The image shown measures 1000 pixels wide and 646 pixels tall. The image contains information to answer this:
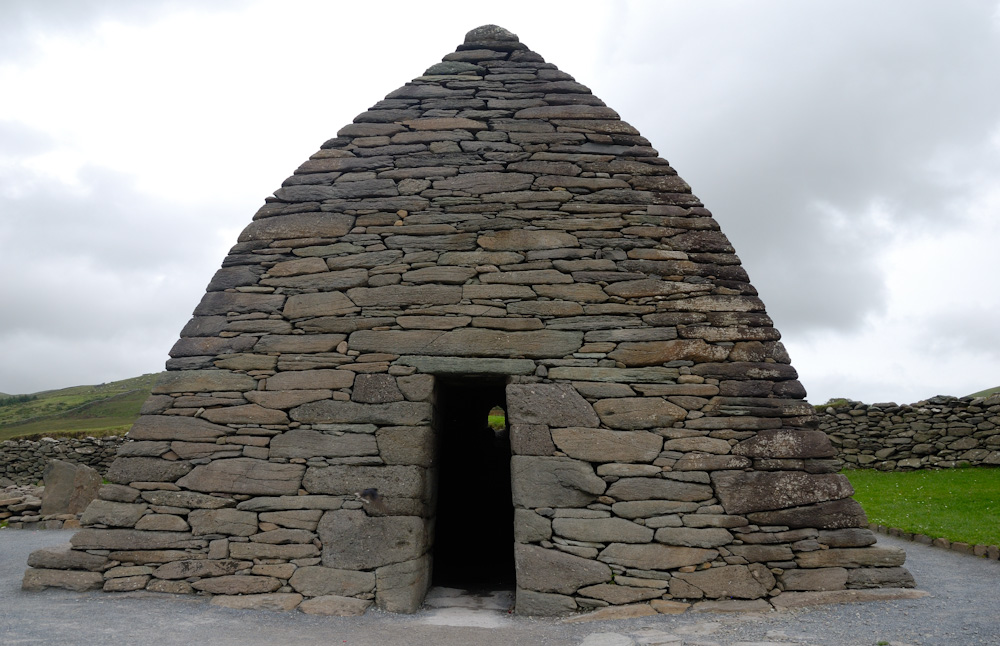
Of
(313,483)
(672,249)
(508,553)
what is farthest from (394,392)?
(508,553)

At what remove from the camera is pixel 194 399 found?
6234 millimetres

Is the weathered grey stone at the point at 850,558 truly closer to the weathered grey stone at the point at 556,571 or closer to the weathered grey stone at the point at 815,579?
the weathered grey stone at the point at 815,579

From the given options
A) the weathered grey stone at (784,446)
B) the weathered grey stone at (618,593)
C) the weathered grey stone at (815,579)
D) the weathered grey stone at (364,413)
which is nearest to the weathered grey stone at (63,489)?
the weathered grey stone at (364,413)

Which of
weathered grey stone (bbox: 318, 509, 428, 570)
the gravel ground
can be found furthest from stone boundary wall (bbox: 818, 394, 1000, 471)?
weathered grey stone (bbox: 318, 509, 428, 570)

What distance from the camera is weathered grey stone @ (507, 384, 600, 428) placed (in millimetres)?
5852

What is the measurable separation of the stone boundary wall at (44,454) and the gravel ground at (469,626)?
1551 cm

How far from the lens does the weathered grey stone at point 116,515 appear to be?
5.88 metres

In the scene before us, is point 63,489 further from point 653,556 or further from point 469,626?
point 653,556

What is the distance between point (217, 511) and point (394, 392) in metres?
2.02

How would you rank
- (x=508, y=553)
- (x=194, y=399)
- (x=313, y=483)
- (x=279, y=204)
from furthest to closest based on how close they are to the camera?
(x=508, y=553) → (x=279, y=204) → (x=194, y=399) → (x=313, y=483)

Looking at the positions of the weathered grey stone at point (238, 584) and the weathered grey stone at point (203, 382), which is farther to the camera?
the weathered grey stone at point (203, 382)

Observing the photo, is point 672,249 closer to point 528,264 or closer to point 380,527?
point 528,264

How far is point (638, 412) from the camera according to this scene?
19.2 ft

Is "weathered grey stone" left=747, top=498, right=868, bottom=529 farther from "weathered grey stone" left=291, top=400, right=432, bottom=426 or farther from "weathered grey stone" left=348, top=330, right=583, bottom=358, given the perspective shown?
"weathered grey stone" left=291, top=400, right=432, bottom=426
